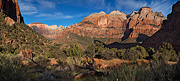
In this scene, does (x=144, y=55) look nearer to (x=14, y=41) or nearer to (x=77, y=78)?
(x=77, y=78)

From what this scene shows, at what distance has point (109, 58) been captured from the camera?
2305 cm

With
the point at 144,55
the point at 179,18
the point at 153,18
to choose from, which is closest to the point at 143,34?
the point at 153,18

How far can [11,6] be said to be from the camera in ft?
177

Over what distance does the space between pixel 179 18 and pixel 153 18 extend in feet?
484

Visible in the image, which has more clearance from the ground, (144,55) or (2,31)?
(2,31)

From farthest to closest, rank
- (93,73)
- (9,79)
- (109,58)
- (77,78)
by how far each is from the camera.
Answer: (109,58)
(93,73)
(77,78)
(9,79)

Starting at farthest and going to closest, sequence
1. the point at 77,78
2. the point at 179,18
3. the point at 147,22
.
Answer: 1. the point at 147,22
2. the point at 179,18
3. the point at 77,78

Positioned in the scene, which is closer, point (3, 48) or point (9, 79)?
point (9, 79)

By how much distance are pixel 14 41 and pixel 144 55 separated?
129 ft

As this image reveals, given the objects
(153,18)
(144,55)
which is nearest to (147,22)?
(153,18)

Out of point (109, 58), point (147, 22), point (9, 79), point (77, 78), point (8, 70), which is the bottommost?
point (109, 58)

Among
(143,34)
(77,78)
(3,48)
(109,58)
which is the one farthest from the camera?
(143,34)

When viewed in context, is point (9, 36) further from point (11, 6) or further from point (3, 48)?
point (11, 6)

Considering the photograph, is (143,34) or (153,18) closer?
(143,34)
